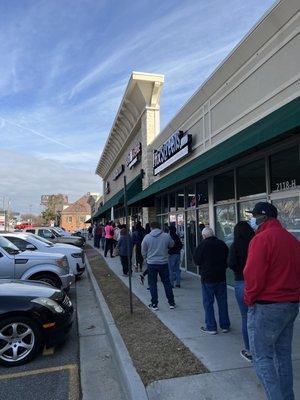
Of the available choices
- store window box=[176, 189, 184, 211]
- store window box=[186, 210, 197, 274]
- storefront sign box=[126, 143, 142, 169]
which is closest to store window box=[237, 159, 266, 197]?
store window box=[186, 210, 197, 274]

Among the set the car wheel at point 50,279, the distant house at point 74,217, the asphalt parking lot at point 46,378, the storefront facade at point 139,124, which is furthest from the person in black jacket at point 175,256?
the distant house at point 74,217

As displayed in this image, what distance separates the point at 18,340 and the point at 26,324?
0.25m

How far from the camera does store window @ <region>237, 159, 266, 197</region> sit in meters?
8.80

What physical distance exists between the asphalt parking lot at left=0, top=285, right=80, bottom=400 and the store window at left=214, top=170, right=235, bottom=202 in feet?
18.4

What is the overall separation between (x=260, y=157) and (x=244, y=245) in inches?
157

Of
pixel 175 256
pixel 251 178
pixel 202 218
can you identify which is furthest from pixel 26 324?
pixel 202 218

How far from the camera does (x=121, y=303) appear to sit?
901 cm

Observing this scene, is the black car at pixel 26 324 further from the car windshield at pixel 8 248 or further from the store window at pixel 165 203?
the store window at pixel 165 203

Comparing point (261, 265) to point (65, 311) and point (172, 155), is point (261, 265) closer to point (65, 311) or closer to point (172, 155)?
point (65, 311)

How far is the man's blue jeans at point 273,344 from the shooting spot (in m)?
3.38

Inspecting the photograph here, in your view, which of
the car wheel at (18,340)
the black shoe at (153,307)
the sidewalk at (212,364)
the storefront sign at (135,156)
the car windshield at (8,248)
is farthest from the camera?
the storefront sign at (135,156)

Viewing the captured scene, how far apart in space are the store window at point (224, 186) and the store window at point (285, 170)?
2021 mm

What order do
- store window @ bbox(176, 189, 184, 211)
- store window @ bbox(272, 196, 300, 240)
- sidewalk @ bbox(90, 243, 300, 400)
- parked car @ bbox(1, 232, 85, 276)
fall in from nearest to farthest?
sidewalk @ bbox(90, 243, 300, 400) → store window @ bbox(272, 196, 300, 240) → parked car @ bbox(1, 232, 85, 276) → store window @ bbox(176, 189, 184, 211)

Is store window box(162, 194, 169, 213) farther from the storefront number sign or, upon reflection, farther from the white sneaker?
the white sneaker
